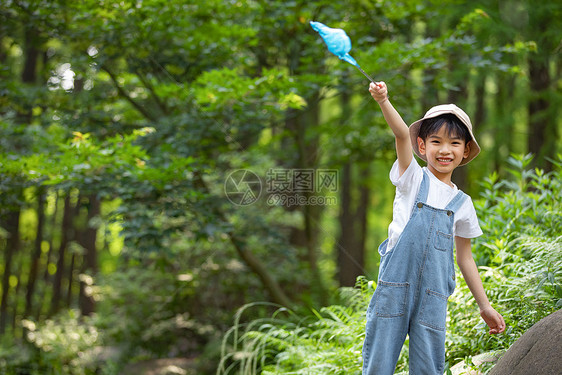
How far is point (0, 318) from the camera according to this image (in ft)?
31.6

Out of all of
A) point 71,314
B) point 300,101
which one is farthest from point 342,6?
point 71,314

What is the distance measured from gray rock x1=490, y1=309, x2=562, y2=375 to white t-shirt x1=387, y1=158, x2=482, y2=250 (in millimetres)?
559

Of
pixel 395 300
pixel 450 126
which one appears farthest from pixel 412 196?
pixel 395 300

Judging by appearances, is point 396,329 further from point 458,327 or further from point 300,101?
point 300,101

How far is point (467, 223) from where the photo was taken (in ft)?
6.96

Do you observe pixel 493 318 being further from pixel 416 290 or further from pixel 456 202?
pixel 456 202

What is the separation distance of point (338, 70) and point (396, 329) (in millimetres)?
3461

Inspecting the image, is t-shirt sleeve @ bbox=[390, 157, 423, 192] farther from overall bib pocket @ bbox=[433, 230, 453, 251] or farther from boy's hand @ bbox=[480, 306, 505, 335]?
boy's hand @ bbox=[480, 306, 505, 335]

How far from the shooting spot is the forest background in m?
4.37

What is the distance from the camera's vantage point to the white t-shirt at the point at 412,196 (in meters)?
2.02

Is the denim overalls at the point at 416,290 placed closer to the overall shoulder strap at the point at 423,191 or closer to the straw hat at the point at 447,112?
the overall shoulder strap at the point at 423,191

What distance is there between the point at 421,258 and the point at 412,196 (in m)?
0.25

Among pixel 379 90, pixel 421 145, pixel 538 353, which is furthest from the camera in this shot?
pixel 421 145

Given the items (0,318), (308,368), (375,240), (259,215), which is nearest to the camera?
(308,368)
